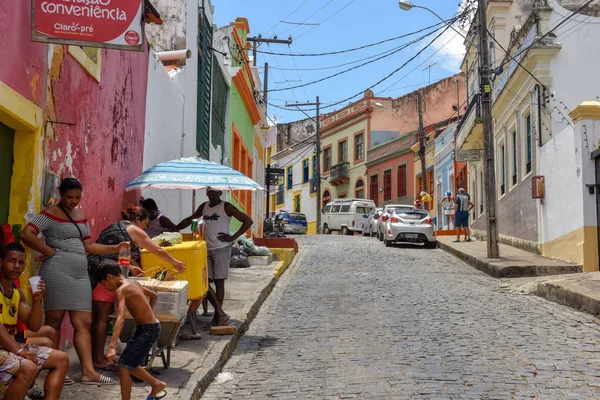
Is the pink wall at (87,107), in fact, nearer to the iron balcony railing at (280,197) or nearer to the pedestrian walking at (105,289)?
the pedestrian walking at (105,289)

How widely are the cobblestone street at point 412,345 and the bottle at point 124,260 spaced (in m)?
1.27

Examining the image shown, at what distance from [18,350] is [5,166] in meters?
1.92

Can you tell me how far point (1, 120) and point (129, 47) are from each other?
117cm

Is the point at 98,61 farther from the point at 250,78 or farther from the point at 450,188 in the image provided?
the point at 450,188

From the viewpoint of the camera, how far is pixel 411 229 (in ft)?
74.1

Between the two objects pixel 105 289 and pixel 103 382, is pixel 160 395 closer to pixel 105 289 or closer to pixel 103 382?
pixel 103 382

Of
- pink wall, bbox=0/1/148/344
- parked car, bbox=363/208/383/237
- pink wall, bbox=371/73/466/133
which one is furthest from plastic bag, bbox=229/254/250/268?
pink wall, bbox=371/73/466/133

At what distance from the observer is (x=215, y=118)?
56.4ft

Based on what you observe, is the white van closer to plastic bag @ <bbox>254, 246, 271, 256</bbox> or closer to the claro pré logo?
plastic bag @ <bbox>254, 246, 271, 256</bbox>

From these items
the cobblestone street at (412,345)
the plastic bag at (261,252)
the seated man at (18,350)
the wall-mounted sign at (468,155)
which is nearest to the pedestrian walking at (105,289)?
the seated man at (18,350)

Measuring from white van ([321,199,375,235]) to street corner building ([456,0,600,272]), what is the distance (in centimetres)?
1359

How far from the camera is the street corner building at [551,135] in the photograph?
13812 millimetres

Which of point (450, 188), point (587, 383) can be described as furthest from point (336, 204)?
point (587, 383)

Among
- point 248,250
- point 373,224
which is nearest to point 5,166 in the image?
point 248,250
